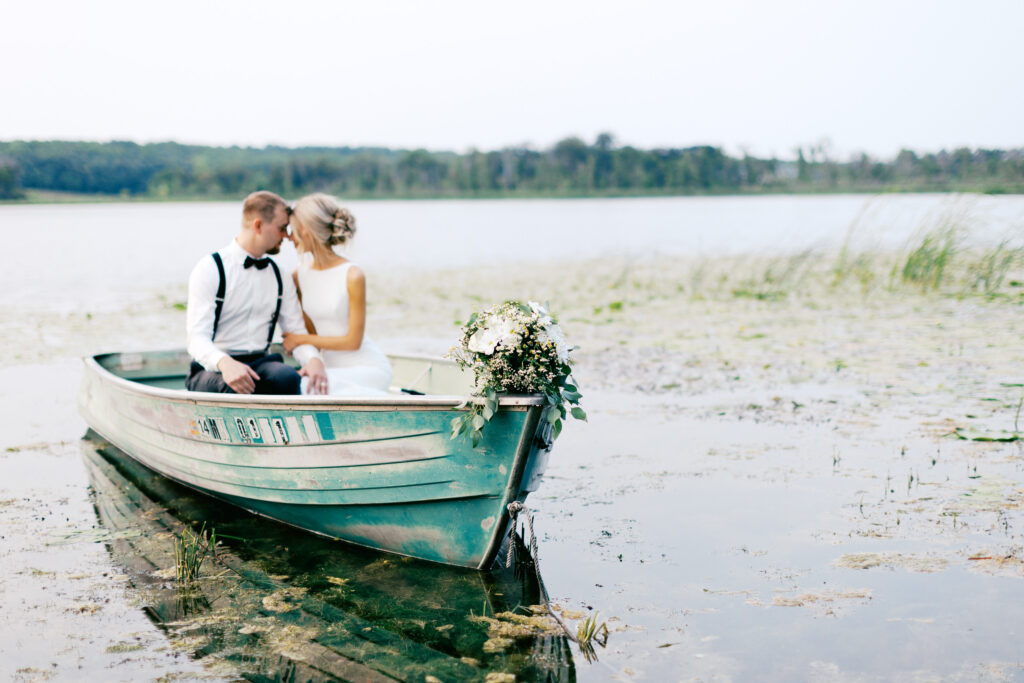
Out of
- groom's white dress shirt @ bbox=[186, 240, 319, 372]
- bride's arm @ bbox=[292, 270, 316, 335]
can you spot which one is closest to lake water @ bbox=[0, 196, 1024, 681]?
groom's white dress shirt @ bbox=[186, 240, 319, 372]

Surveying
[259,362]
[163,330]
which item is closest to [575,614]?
[259,362]

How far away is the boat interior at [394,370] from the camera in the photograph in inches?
229

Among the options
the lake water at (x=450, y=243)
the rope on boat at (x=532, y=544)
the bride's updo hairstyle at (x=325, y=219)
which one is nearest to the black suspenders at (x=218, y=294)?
the bride's updo hairstyle at (x=325, y=219)

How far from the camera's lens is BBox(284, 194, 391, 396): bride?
4.98 meters

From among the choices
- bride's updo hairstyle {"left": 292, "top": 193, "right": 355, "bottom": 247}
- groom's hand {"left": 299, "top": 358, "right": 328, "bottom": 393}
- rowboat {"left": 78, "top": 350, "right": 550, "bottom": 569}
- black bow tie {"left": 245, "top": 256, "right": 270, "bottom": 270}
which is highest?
bride's updo hairstyle {"left": 292, "top": 193, "right": 355, "bottom": 247}

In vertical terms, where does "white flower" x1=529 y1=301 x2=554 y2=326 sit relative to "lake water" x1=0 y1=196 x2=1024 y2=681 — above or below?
above

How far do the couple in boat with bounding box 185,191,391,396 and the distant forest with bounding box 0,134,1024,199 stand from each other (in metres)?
63.4

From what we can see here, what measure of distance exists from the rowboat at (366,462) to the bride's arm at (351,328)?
2.31ft

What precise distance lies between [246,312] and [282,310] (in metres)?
0.26

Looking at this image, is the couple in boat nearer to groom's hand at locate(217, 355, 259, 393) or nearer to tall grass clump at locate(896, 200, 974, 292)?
groom's hand at locate(217, 355, 259, 393)

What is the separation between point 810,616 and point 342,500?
2162 mm

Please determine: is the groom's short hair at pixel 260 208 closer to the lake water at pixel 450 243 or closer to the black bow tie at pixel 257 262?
the black bow tie at pixel 257 262

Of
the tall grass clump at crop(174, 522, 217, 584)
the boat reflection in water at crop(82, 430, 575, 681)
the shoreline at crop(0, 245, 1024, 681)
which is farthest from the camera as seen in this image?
the tall grass clump at crop(174, 522, 217, 584)

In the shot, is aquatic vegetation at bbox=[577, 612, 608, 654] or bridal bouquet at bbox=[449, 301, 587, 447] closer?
aquatic vegetation at bbox=[577, 612, 608, 654]
